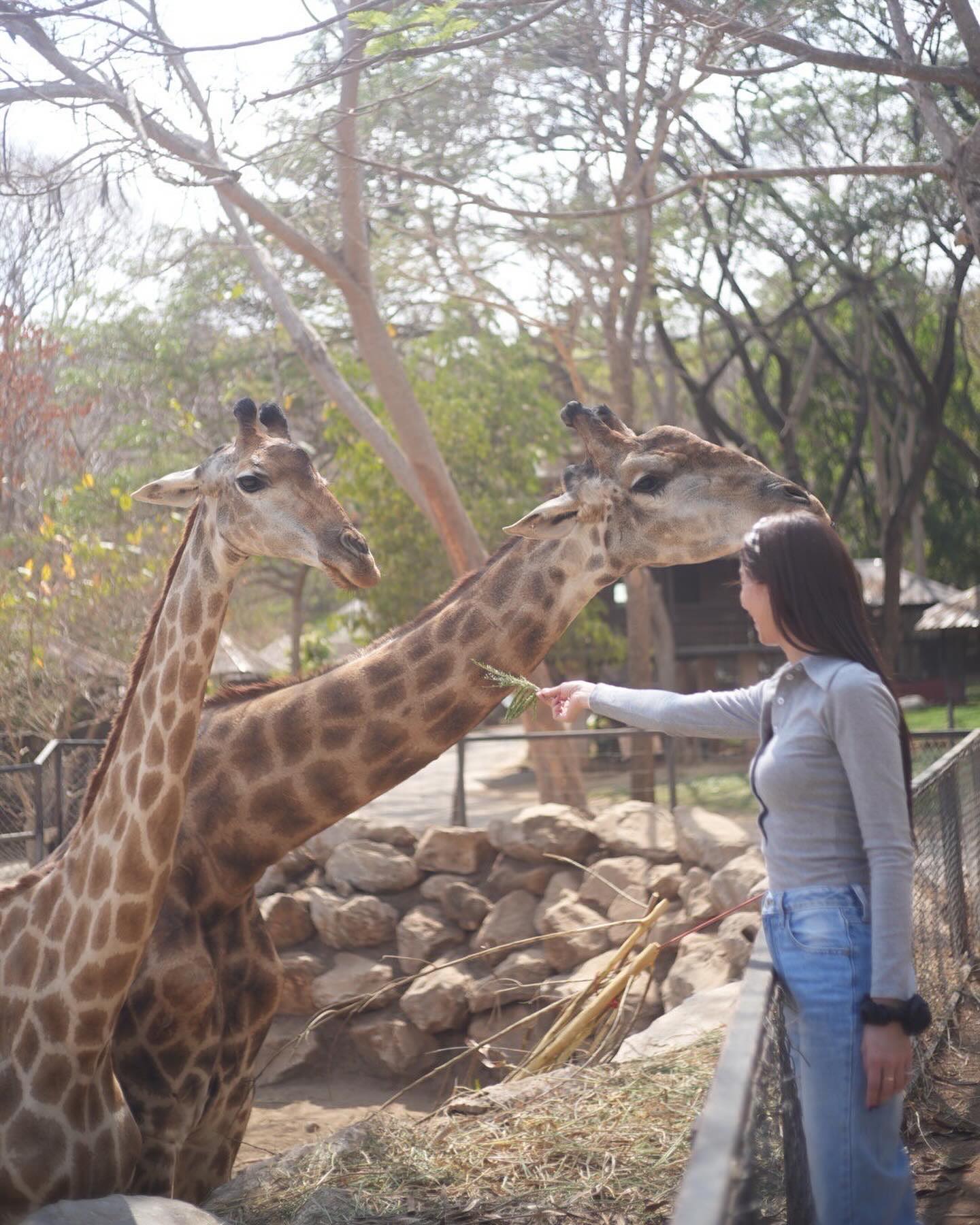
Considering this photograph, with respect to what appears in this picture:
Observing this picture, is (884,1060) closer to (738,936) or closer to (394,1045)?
(738,936)

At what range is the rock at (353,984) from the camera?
9523mm

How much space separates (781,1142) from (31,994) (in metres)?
2.53

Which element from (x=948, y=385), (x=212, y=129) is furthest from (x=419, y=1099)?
(x=948, y=385)

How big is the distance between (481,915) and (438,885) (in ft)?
1.48

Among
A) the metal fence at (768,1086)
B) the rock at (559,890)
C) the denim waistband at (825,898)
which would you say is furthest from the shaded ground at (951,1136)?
the rock at (559,890)

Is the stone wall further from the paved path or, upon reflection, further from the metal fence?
the metal fence

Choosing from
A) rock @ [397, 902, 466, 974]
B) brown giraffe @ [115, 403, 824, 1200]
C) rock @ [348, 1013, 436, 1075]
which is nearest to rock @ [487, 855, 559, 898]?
rock @ [397, 902, 466, 974]

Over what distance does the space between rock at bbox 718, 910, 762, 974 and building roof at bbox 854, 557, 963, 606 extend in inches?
746

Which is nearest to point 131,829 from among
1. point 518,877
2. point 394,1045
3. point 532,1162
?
point 532,1162

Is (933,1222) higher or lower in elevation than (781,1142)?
lower

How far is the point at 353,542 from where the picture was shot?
4.27m

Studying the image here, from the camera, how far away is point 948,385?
20.7 meters

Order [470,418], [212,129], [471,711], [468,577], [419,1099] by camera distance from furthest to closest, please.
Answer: [470,418] → [212,129] → [419,1099] → [468,577] → [471,711]

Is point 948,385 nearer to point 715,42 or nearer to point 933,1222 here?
point 715,42
